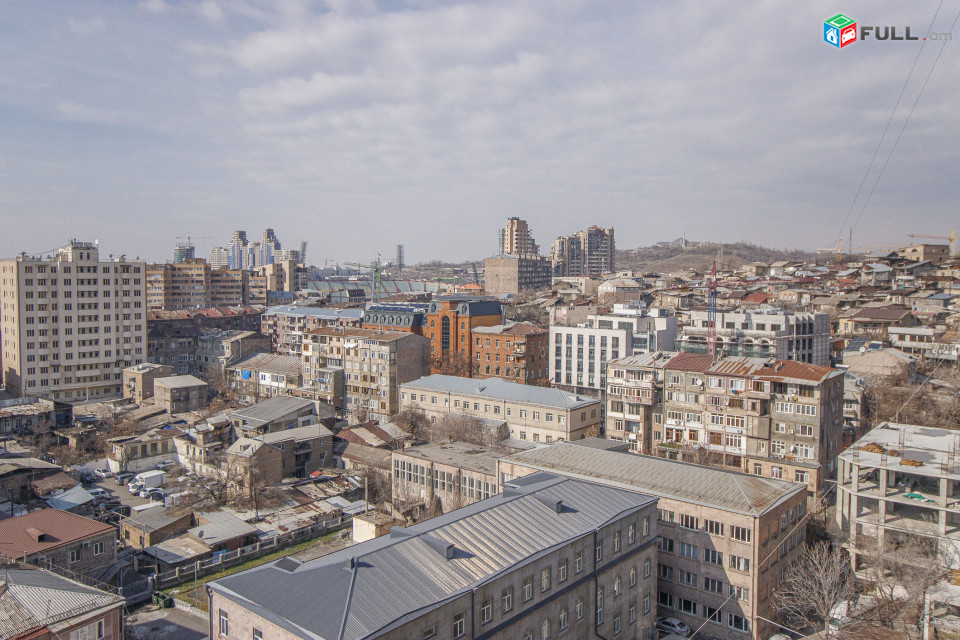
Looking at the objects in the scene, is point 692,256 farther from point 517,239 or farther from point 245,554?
point 245,554

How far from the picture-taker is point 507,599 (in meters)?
12.3

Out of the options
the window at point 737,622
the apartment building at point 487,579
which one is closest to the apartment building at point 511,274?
the window at point 737,622

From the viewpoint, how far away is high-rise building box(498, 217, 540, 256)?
121375mm

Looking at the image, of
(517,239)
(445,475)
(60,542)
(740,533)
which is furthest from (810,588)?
(517,239)

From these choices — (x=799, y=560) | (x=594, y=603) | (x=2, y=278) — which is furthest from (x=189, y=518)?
(x=2, y=278)

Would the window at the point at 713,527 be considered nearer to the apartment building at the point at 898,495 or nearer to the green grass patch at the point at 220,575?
the apartment building at the point at 898,495

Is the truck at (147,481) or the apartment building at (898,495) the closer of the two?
the apartment building at (898,495)

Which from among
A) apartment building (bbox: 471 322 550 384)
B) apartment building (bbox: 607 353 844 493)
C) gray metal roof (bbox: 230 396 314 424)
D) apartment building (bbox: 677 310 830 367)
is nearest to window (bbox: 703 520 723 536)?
apartment building (bbox: 607 353 844 493)

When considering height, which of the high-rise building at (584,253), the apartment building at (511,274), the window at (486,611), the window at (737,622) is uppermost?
the high-rise building at (584,253)

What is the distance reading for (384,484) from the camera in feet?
84.9

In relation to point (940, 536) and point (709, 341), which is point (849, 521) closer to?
point (940, 536)

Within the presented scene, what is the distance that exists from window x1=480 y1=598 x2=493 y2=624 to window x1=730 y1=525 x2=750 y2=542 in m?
7.34

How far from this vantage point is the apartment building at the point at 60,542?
1686 cm

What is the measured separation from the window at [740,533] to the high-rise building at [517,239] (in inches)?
4124
